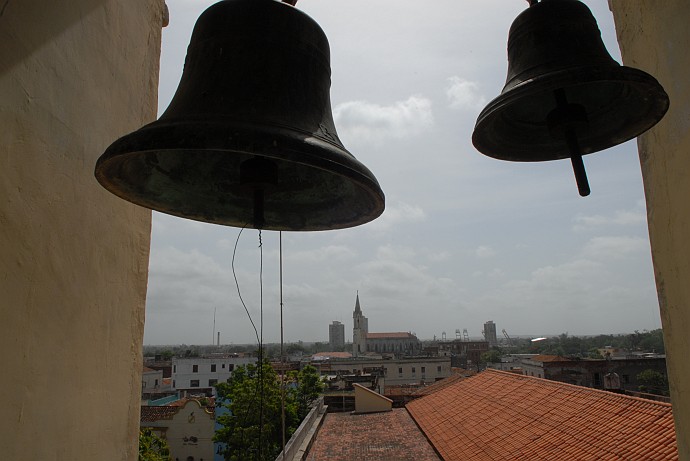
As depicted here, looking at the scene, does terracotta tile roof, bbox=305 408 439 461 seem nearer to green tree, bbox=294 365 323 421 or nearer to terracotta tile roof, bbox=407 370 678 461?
terracotta tile roof, bbox=407 370 678 461

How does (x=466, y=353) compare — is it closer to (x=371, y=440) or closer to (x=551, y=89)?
(x=371, y=440)

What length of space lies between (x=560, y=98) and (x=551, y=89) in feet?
0.28

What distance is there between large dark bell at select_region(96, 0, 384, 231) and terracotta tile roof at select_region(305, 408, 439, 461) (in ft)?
38.0

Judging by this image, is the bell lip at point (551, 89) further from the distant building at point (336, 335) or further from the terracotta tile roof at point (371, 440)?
the distant building at point (336, 335)

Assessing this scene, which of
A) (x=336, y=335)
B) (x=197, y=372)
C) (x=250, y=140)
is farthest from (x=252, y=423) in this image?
(x=336, y=335)

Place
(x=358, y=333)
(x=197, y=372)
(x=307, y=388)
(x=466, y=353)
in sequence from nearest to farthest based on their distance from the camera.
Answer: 1. (x=307, y=388)
2. (x=197, y=372)
3. (x=466, y=353)
4. (x=358, y=333)

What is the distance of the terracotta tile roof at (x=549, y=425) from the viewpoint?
8.34 metres

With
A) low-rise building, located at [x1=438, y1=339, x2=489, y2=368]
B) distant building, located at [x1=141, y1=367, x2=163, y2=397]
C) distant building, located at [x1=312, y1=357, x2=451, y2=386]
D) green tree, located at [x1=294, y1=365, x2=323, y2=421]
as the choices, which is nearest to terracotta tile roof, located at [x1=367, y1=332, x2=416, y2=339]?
low-rise building, located at [x1=438, y1=339, x2=489, y2=368]

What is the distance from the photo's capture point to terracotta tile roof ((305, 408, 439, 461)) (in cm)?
1277

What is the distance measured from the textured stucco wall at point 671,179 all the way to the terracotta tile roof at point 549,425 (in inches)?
251

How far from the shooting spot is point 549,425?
10422mm

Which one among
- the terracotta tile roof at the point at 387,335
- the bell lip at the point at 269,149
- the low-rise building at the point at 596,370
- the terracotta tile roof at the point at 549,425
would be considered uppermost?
the bell lip at the point at 269,149

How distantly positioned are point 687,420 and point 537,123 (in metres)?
1.57

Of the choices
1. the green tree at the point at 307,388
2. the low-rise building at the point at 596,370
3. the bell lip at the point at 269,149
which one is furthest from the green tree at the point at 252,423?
the low-rise building at the point at 596,370
